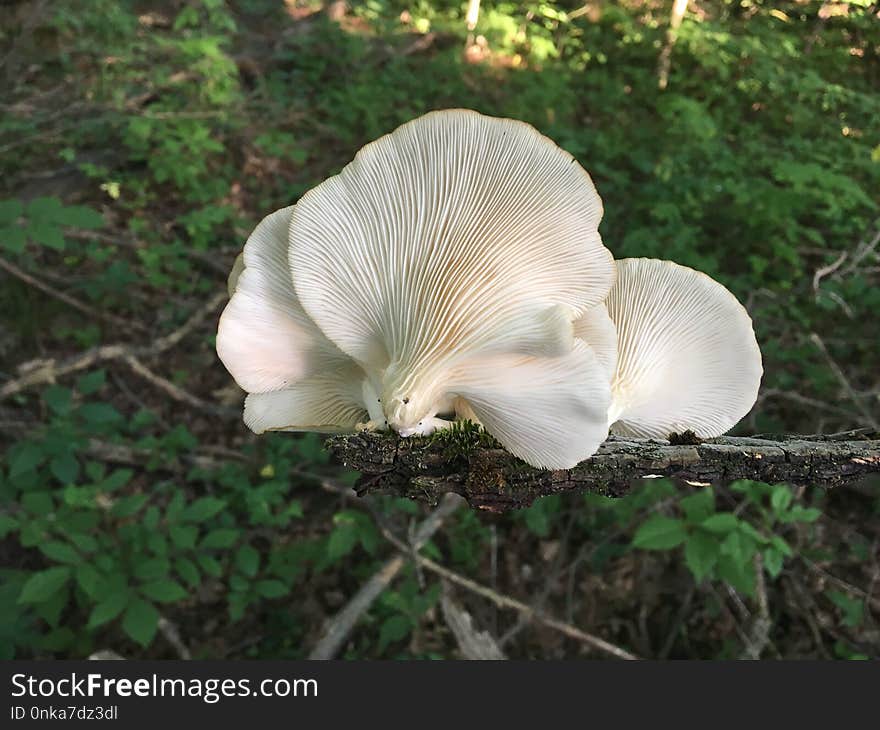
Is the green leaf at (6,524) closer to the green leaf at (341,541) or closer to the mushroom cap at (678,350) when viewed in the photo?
the green leaf at (341,541)

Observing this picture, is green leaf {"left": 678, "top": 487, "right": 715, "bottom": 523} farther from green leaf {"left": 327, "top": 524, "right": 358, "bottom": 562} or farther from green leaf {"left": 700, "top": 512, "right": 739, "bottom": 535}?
green leaf {"left": 327, "top": 524, "right": 358, "bottom": 562}

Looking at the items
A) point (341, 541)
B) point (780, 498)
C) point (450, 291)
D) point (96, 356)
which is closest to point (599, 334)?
point (450, 291)

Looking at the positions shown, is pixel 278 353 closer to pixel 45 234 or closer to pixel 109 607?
pixel 109 607

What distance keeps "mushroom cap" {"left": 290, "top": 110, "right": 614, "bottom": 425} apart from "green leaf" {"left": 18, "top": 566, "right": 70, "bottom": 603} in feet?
5.77

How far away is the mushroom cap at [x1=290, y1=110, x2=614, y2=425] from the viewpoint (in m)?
1.12

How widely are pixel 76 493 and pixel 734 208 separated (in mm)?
4450

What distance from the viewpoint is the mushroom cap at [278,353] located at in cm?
124

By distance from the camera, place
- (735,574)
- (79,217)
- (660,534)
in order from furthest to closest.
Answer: (79,217) < (660,534) < (735,574)

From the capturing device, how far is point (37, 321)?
4.11 meters

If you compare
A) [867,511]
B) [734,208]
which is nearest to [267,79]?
[734,208]

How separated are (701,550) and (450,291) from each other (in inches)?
63.5

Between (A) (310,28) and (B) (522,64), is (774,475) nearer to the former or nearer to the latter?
(B) (522,64)

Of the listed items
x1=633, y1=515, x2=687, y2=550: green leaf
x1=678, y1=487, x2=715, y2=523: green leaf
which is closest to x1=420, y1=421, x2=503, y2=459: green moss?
x1=633, y1=515, x2=687, y2=550: green leaf

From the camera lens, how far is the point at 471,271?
119 cm
